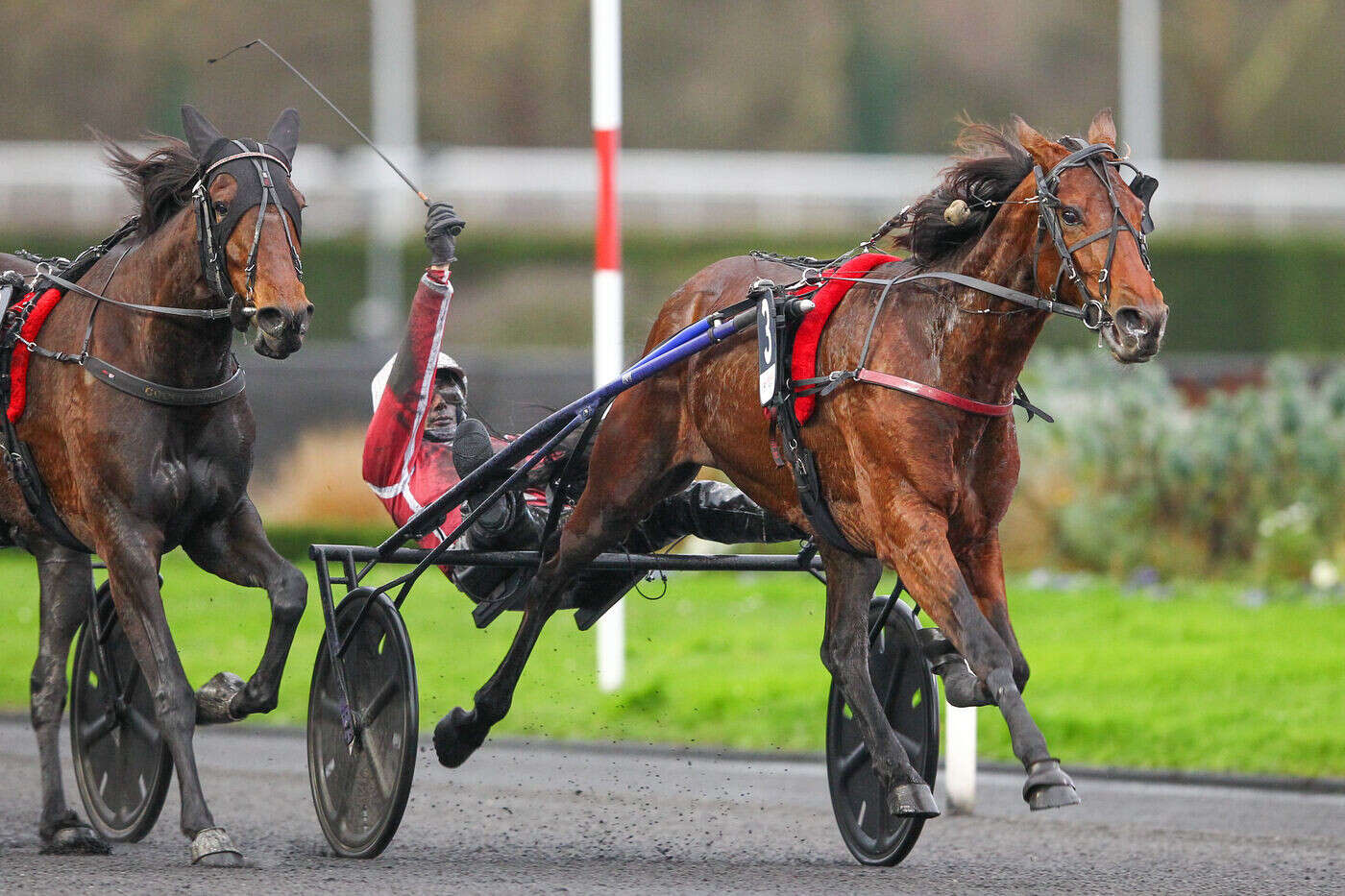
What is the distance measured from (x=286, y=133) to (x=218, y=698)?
164 cm

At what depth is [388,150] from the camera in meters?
26.8

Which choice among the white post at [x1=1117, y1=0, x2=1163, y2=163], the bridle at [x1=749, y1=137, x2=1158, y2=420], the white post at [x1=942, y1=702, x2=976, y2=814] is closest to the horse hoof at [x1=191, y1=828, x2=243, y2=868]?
the bridle at [x1=749, y1=137, x2=1158, y2=420]

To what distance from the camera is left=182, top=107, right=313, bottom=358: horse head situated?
490 centimetres

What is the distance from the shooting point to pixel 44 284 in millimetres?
5785

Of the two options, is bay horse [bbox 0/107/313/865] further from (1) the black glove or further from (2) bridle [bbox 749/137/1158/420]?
(2) bridle [bbox 749/137/1158/420]

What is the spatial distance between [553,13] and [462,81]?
2016 mm

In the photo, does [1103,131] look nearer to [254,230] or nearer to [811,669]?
[254,230]

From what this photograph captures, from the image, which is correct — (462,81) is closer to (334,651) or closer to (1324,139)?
(1324,139)

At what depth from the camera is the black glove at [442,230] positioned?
18.1 ft

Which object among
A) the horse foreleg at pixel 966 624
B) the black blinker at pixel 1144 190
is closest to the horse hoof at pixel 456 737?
the horse foreleg at pixel 966 624

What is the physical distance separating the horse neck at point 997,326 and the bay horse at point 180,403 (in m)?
1.65

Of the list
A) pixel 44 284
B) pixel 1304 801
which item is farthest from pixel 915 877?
pixel 44 284

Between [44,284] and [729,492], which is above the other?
[44,284]

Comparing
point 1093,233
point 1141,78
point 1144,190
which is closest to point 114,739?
point 1093,233
